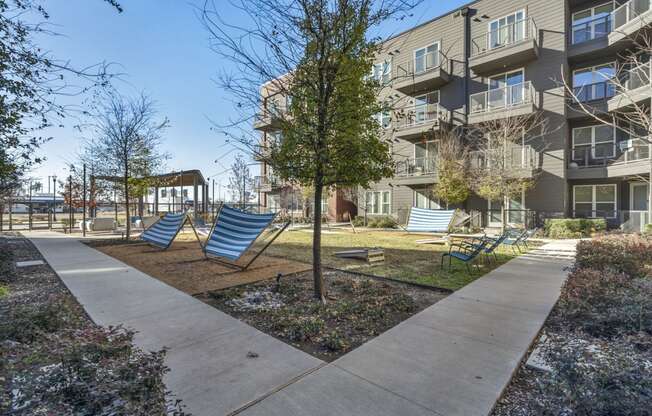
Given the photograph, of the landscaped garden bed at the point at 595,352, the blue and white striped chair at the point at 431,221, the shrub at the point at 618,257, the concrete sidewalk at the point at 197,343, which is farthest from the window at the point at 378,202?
the concrete sidewalk at the point at 197,343

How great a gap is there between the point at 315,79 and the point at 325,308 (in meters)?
3.26

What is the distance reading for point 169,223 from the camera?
34.4 feet

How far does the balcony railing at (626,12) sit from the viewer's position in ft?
44.7

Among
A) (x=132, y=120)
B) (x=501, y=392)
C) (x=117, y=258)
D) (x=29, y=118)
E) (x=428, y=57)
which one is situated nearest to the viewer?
(x=501, y=392)

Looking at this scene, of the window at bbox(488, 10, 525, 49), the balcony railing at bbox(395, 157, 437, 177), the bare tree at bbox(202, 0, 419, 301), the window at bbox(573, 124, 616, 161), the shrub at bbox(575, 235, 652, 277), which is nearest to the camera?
the bare tree at bbox(202, 0, 419, 301)

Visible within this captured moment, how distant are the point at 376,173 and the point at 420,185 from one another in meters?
16.3

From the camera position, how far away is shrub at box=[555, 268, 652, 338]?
351 centimetres

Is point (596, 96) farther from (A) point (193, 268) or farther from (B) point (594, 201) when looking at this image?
(A) point (193, 268)

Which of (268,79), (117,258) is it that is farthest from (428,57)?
(117,258)

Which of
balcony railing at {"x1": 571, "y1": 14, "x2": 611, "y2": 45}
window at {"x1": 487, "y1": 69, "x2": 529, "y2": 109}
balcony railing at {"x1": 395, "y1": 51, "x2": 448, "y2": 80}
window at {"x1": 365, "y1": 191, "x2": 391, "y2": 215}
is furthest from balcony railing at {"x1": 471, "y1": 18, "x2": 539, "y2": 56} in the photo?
window at {"x1": 365, "y1": 191, "x2": 391, "y2": 215}

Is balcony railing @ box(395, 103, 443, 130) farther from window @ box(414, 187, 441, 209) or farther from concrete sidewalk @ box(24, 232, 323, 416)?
concrete sidewalk @ box(24, 232, 323, 416)

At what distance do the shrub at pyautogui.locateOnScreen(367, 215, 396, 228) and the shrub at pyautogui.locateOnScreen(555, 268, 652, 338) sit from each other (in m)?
15.3

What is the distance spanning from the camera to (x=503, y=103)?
16547 mm

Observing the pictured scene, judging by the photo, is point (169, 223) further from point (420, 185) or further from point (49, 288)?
point (420, 185)
